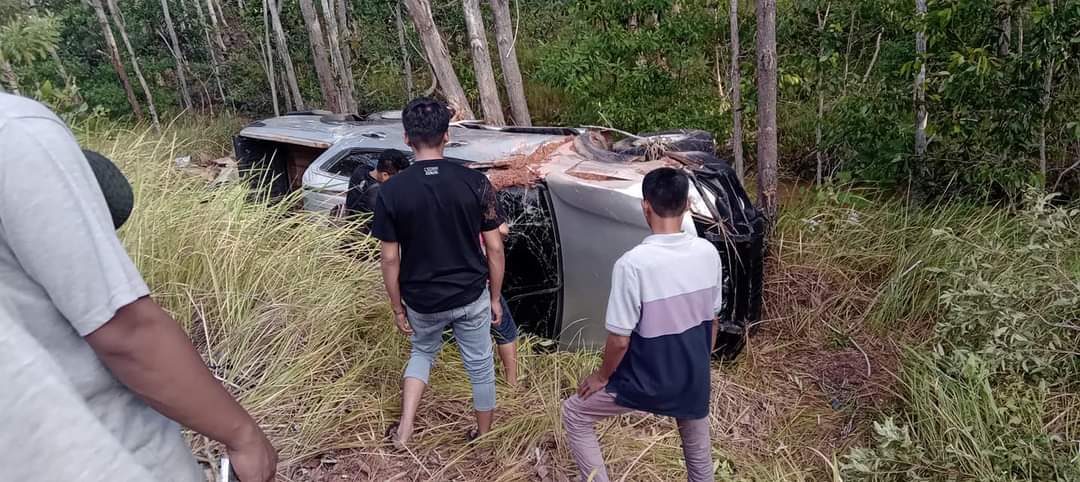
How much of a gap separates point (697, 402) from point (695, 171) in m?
1.74

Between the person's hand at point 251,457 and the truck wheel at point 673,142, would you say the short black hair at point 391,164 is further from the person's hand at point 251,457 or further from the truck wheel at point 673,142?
the person's hand at point 251,457

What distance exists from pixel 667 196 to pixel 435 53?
4.94 meters

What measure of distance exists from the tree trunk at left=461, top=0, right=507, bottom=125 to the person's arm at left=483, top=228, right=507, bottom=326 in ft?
13.7

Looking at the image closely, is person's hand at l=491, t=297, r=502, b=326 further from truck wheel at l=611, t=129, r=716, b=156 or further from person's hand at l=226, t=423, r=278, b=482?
person's hand at l=226, t=423, r=278, b=482

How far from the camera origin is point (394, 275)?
2.79 meters

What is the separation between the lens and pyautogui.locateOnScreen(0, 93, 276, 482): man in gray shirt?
0.86 m

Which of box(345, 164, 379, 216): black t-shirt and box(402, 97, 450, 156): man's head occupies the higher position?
box(402, 97, 450, 156): man's head

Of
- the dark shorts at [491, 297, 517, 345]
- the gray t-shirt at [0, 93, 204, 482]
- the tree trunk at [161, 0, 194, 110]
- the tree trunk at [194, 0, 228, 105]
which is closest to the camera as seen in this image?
the gray t-shirt at [0, 93, 204, 482]

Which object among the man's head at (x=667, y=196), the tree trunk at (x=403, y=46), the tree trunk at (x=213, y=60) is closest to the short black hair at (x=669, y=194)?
the man's head at (x=667, y=196)

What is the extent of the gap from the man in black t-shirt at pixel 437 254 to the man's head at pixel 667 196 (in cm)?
79

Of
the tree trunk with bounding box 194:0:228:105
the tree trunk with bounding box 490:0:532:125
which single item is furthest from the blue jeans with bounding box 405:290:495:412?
the tree trunk with bounding box 194:0:228:105

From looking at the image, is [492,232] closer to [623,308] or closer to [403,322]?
[403,322]

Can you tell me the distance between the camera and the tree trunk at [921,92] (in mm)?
4752

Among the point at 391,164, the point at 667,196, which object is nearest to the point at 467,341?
the point at 667,196
